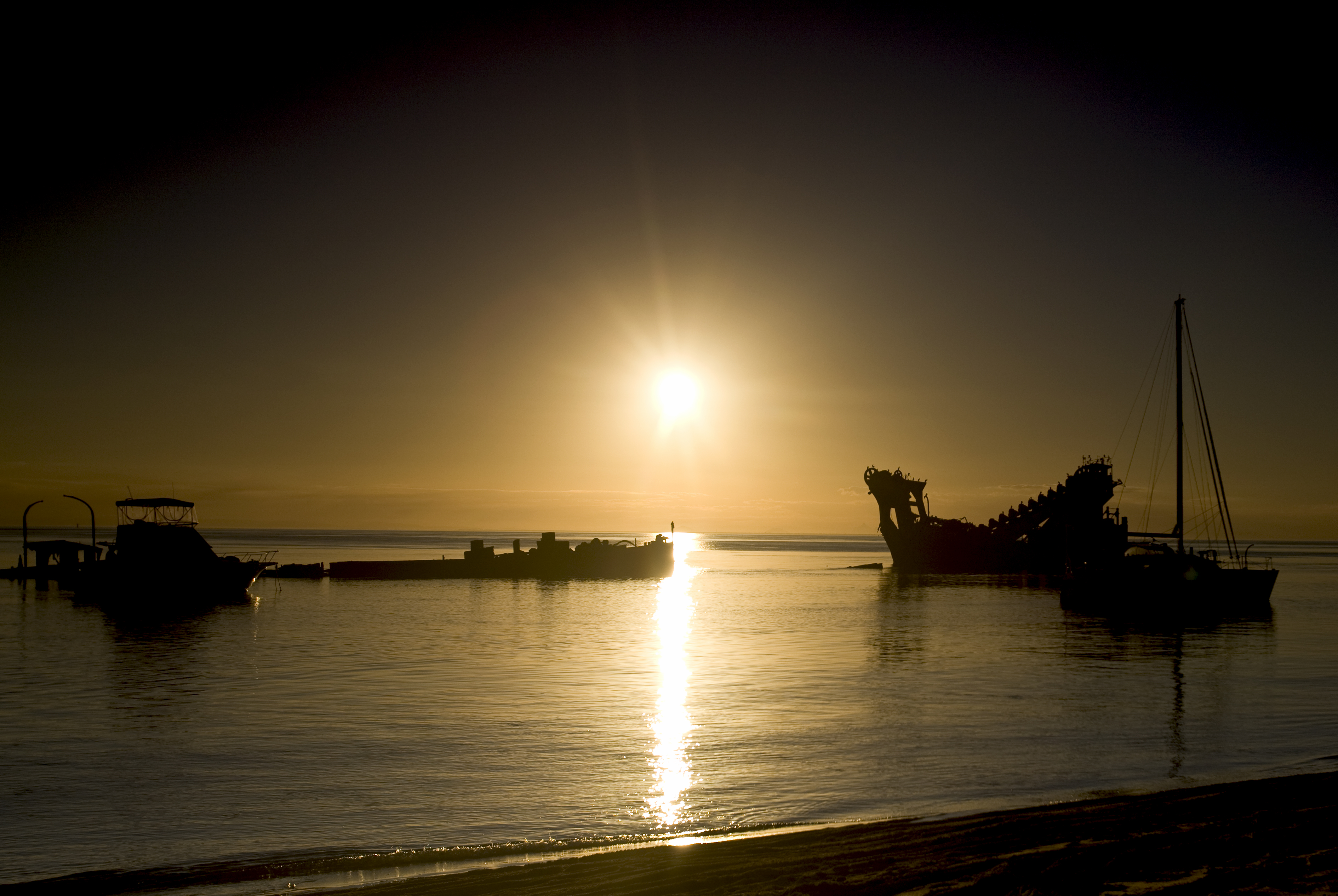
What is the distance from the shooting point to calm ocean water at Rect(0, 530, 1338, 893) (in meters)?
10.3

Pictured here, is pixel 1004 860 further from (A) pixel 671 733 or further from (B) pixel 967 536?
(B) pixel 967 536

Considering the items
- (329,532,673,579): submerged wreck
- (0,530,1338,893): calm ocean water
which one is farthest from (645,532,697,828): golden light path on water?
(329,532,673,579): submerged wreck

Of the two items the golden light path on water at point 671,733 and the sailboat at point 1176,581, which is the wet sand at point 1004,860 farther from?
the sailboat at point 1176,581

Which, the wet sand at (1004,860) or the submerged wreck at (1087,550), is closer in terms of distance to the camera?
the wet sand at (1004,860)

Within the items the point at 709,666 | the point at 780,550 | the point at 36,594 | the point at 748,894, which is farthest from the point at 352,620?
the point at 780,550

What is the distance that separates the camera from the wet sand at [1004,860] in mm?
7262

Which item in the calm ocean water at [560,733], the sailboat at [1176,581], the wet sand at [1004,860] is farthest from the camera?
the sailboat at [1176,581]

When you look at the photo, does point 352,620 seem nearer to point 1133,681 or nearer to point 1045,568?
point 1133,681

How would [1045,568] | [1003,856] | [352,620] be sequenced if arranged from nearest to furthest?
1. [1003,856]
2. [352,620]
3. [1045,568]

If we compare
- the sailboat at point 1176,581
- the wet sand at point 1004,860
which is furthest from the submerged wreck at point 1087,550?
the wet sand at point 1004,860

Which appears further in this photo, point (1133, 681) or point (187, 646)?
point (187, 646)

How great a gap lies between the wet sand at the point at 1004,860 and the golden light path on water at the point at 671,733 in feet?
6.33

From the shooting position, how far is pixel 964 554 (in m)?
82.2

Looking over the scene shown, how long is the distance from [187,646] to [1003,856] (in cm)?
2938
